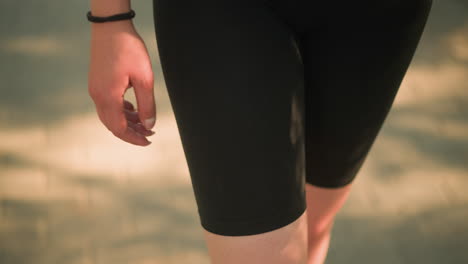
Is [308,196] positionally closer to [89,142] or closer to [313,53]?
[313,53]

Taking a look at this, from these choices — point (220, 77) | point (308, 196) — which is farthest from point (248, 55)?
point (308, 196)

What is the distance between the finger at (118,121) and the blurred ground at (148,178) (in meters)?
0.91

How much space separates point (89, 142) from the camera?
7.57 ft

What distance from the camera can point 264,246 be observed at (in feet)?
3.39

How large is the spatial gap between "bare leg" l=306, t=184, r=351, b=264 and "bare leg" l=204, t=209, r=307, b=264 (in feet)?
0.92

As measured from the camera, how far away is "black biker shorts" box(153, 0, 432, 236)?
0.96 meters

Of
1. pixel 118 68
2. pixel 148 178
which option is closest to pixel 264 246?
pixel 118 68

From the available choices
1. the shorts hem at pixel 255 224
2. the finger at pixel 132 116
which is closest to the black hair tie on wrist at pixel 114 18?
the finger at pixel 132 116

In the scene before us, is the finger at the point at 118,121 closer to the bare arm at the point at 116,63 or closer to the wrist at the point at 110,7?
the bare arm at the point at 116,63

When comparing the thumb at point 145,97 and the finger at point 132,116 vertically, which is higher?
the thumb at point 145,97

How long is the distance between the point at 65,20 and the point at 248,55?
2.05 metres

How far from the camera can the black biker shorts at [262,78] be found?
0.96 m

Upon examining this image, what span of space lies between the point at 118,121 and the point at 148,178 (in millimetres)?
1176

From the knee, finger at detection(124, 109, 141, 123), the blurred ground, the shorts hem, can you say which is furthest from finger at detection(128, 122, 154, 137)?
the blurred ground
